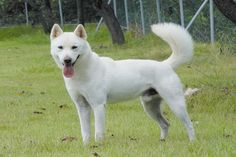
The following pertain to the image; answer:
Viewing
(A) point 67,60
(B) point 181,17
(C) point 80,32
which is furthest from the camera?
(B) point 181,17

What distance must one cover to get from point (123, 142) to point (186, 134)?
3.39 ft

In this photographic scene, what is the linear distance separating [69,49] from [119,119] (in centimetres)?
239

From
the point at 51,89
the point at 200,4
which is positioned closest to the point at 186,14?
the point at 200,4

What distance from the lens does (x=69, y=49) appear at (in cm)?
614

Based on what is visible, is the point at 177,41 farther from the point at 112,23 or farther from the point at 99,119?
the point at 112,23

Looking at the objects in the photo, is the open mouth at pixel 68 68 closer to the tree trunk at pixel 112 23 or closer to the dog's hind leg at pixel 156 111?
the dog's hind leg at pixel 156 111

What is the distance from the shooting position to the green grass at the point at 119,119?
225 inches

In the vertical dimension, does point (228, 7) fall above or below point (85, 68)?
below

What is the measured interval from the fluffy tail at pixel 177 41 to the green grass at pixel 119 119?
2.79ft

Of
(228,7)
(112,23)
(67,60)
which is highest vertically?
(67,60)

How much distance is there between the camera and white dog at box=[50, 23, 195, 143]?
20.5 feet

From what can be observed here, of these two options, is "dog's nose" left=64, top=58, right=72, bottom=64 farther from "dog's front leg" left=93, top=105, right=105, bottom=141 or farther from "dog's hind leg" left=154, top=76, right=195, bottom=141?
"dog's hind leg" left=154, top=76, right=195, bottom=141

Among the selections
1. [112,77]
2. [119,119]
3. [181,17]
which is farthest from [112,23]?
[112,77]

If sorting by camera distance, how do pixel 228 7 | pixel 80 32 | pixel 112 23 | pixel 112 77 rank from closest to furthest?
pixel 80 32 → pixel 112 77 → pixel 228 7 → pixel 112 23
